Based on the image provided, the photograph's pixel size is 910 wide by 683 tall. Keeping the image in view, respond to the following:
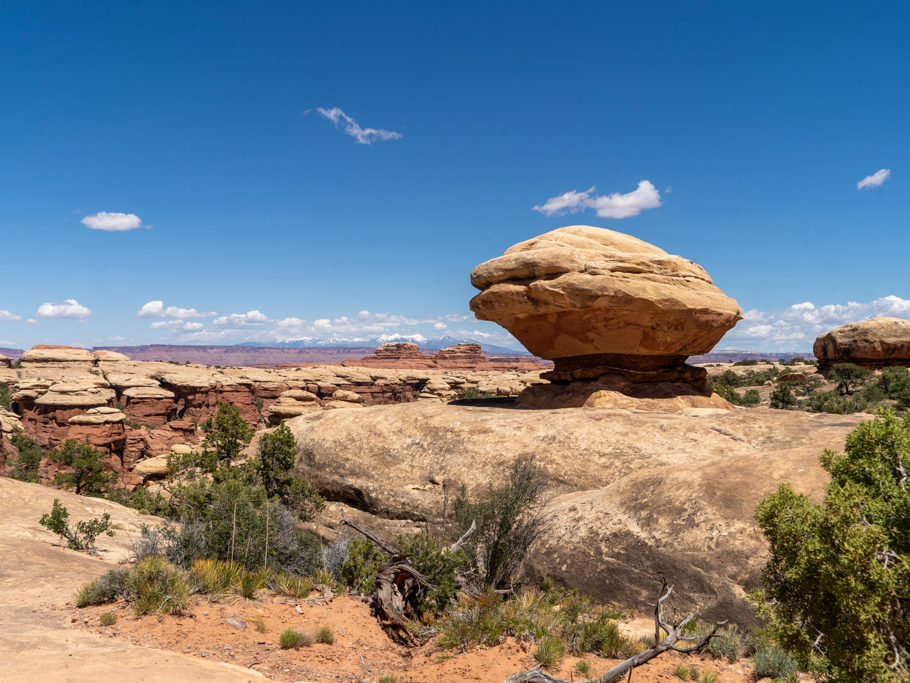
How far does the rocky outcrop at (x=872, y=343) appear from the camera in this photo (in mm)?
48250

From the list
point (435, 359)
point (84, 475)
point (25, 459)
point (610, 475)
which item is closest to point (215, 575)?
point (610, 475)

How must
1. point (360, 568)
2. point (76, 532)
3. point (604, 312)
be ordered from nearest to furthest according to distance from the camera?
1. point (360, 568)
2. point (76, 532)
3. point (604, 312)

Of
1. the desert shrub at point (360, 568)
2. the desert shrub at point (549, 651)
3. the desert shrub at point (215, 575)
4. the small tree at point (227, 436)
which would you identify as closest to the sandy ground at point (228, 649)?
the desert shrub at point (549, 651)

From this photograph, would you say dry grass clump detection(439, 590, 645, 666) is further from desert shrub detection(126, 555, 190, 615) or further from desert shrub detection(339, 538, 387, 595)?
desert shrub detection(126, 555, 190, 615)

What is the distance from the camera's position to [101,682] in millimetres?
6332

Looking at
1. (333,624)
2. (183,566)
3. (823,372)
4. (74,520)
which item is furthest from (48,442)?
(823,372)

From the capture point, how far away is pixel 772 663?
7.96 metres

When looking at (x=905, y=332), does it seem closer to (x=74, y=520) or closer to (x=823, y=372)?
(x=823, y=372)

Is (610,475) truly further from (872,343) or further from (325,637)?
(872,343)

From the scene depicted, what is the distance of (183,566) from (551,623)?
8.12m

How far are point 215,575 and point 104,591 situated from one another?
1873mm

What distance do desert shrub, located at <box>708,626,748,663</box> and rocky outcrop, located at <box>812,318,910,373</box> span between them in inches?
2121

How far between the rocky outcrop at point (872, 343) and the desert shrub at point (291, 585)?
191 ft

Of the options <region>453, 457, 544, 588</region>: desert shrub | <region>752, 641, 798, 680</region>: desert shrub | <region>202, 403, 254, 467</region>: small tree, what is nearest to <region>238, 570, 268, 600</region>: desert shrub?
<region>453, 457, 544, 588</region>: desert shrub
